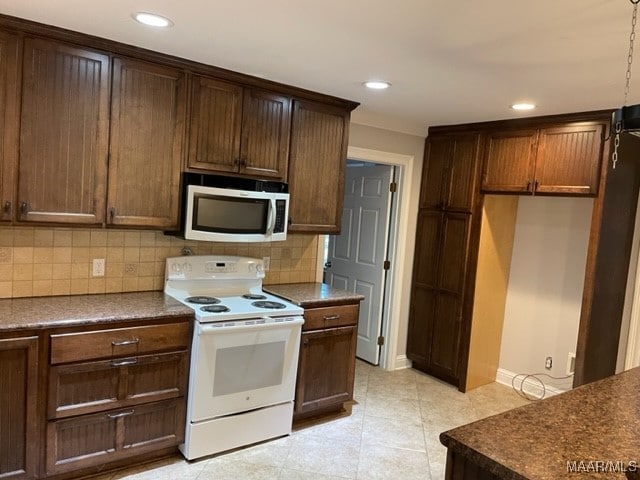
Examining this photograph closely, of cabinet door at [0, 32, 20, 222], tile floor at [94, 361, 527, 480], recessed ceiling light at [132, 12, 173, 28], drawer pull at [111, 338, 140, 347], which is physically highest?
recessed ceiling light at [132, 12, 173, 28]

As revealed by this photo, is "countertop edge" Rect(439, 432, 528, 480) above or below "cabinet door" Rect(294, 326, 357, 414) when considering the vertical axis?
above

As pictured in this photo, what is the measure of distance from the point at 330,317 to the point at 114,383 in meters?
1.42

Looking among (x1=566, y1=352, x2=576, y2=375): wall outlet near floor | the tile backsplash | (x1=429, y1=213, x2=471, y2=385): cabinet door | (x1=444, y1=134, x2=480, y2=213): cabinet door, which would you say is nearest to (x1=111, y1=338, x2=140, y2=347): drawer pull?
the tile backsplash

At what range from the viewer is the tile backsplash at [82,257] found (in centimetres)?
264

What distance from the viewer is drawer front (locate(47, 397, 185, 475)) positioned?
2.36 m

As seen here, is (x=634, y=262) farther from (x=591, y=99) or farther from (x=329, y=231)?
(x=329, y=231)

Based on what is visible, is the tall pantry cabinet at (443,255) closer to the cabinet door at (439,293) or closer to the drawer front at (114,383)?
the cabinet door at (439,293)

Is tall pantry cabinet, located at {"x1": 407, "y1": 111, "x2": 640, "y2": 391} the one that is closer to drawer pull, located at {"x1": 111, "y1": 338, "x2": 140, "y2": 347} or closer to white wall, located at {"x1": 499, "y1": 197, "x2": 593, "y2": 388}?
white wall, located at {"x1": 499, "y1": 197, "x2": 593, "y2": 388}

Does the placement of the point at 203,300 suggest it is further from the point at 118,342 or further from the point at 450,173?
the point at 450,173

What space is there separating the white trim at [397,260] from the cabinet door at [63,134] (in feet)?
7.91

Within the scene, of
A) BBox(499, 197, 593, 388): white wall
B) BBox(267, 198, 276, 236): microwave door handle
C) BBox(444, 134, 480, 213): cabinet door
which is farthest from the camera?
BBox(444, 134, 480, 213): cabinet door

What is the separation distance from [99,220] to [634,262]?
3.79 m

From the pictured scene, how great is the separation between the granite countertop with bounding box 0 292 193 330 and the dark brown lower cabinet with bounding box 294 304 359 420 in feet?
2.95

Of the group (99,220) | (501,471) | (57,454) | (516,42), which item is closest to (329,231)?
(99,220)
